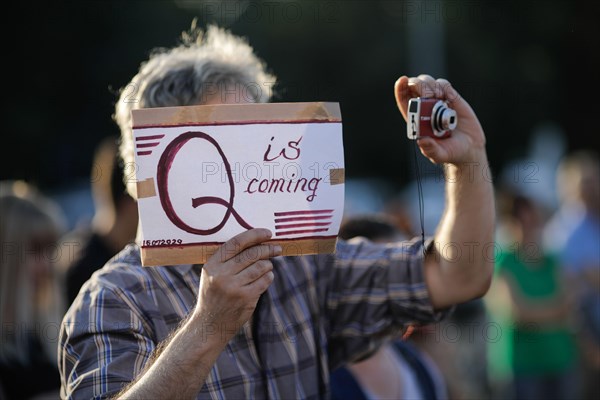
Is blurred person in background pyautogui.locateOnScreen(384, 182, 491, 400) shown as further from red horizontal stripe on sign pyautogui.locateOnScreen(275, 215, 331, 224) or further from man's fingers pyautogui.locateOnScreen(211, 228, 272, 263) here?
man's fingers pyautogui.locateOnScreen(211, 228, 272, 263)

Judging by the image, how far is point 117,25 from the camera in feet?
59.4

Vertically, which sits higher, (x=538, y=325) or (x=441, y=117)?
(x=441, y=117)

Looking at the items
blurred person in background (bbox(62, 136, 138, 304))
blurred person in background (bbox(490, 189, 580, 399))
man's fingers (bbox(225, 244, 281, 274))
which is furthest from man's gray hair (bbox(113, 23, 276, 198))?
blurred person in background (bbox(490, 189, 580, 399))

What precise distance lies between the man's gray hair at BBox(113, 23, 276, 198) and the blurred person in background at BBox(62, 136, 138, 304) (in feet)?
5.61

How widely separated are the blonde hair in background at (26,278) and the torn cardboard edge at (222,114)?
1.69 m

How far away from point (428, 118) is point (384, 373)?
1314mm

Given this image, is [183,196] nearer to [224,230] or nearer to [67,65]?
[224,230]

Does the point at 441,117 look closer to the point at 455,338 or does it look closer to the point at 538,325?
the point at 538,325

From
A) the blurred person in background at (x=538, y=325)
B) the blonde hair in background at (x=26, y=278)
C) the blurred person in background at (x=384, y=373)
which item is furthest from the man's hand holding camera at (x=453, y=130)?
the blurred person in background at (x=538, y=325)

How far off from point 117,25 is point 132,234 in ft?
48.2

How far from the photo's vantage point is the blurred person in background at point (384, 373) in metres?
3.07

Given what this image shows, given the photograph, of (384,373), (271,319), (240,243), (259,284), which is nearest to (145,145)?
(240,243)

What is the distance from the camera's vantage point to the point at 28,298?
349cm

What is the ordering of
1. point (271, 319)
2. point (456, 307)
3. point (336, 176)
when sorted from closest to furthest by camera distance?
point (336, 176)
point (271, 319)
point (456, 307)
